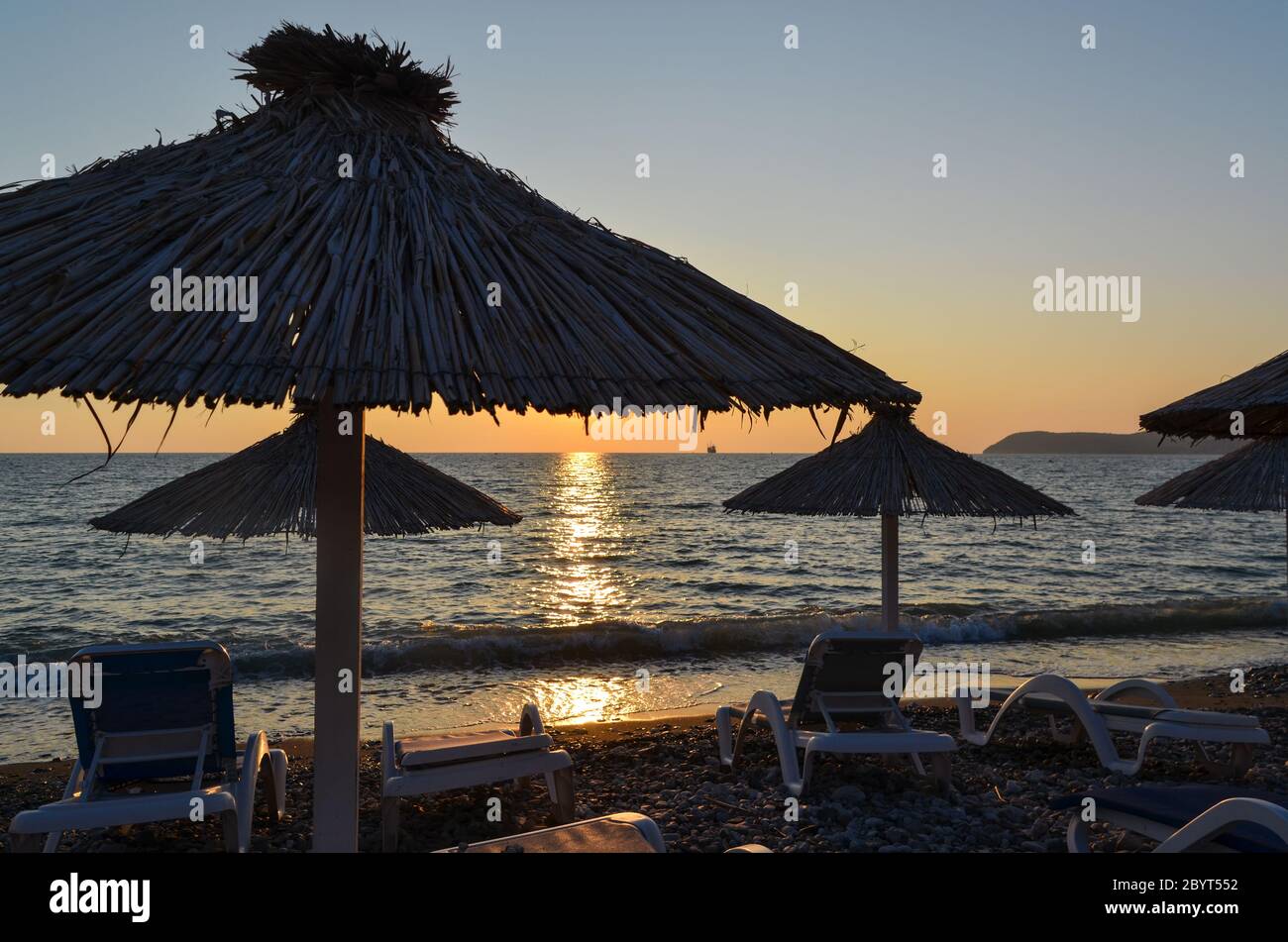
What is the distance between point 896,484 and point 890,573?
3.48ft

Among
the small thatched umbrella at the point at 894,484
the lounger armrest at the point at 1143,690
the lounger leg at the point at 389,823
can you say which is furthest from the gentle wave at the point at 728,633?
the lounger leg at the point at 389,823

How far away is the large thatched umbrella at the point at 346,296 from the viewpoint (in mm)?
2402

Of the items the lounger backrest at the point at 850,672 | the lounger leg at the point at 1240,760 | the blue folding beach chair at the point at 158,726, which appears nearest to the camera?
the blue folding beach chair at the point at 158,726

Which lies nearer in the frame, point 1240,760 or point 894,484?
point 1240,760

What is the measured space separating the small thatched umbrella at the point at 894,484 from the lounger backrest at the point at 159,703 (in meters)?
4.22

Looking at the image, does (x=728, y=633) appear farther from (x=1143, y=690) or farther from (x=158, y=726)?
(x=158, y=726)

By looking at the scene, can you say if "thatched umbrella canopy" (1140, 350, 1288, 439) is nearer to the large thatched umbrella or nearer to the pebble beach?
the pebble beach

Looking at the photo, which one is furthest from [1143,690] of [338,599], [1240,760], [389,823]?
[338,599]

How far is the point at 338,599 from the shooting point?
304 cm

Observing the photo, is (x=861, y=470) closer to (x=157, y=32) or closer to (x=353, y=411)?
(x=353, y=411)

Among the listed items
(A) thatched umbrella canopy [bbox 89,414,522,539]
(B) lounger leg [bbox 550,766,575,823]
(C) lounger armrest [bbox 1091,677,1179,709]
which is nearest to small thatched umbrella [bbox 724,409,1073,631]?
(C) lounger armrest [bbox 1091,677,1179,709]

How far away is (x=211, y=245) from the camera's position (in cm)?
265

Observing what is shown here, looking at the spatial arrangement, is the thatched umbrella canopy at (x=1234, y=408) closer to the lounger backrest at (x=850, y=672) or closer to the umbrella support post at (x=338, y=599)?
the lounger backrest at (x=850, y=672)
